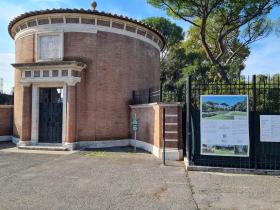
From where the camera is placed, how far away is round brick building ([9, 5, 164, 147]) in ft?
46.7

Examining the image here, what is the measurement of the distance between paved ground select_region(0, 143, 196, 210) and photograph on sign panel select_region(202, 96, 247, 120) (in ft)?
6.61

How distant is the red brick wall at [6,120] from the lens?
56.0 ft

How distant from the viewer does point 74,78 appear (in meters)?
14.0

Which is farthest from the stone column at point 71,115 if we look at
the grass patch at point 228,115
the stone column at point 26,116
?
the grass patch at point 228,115

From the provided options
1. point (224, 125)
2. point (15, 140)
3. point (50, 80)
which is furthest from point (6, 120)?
point (224, 125)

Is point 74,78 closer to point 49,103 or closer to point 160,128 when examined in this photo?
point 49,103

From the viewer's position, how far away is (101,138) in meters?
14.9

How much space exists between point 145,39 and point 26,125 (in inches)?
307

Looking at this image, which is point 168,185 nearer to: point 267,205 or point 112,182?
A: point 112,182

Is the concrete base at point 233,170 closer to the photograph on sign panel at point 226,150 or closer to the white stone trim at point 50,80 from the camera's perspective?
the photograph on sign panel at point 226,150

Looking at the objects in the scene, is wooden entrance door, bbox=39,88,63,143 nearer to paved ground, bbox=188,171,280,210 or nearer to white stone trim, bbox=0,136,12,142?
white stone trim, bbox=0,136,12,142

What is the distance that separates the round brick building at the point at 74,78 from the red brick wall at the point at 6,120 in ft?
5.99

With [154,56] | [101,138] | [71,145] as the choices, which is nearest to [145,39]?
[154,56]

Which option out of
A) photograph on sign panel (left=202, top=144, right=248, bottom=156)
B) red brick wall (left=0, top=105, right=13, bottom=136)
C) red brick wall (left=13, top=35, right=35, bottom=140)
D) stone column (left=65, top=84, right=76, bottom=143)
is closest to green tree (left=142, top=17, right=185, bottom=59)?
red brick wall (left=13, top=35, right=35, bottom=140)
